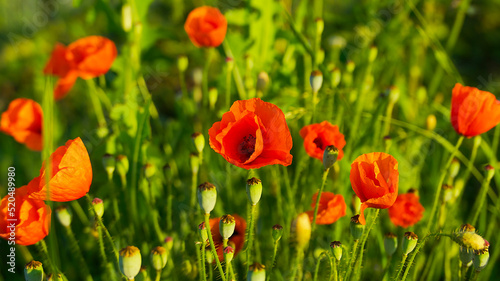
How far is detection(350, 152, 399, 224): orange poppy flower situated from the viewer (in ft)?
2.24

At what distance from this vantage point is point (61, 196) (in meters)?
0.75

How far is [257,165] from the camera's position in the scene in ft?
2.27

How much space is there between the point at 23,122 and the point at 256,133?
0.70 meters

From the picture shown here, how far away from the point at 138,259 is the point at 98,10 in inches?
40.5

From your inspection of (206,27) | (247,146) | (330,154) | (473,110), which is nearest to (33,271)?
(247,146)

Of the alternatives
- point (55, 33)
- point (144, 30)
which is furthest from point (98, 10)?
point (55, 33)

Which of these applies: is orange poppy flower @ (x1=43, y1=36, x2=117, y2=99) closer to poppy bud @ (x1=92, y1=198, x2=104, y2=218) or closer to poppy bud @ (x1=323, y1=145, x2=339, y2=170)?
poppy bud @ (x1=92, y1=198, x2=104, y2=218)

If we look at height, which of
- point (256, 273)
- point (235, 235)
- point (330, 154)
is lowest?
point (235, 235)

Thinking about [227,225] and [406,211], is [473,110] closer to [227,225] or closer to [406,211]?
[406,211]

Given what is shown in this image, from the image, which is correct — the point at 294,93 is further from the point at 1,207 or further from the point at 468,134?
the point at 1,207

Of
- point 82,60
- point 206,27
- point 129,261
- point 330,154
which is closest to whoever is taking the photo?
point 129,261

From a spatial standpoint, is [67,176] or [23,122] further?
[23,122]

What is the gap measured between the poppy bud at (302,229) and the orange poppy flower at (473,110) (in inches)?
12.9

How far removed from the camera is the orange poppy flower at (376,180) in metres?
0.68
